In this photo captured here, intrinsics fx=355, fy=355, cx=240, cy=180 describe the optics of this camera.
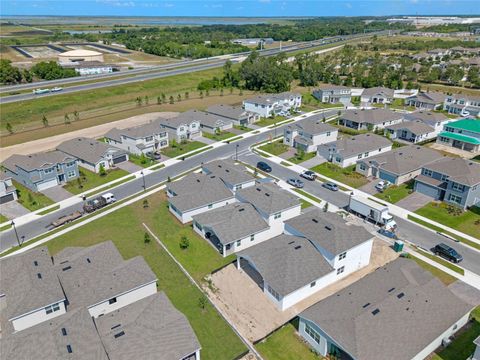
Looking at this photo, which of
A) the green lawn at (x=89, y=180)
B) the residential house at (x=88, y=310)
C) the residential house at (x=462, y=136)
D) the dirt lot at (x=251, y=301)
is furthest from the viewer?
the residential house at (x=462, y=136)

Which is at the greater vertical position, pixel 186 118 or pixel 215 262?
pixel 186 118

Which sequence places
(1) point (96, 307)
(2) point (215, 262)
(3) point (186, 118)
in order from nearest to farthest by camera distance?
1. (1) point (96, 307)
2. (2) point (215, 262)
3. (3) point (186, 118)

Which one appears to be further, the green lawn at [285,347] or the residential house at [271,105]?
the residential house at [271,105]

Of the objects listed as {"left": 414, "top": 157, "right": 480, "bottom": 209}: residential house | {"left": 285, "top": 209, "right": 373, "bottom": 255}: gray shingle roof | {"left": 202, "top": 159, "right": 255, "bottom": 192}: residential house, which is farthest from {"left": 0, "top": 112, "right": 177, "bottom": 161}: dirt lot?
{"left": 414, "top": 157, "right": 480, "bottom": 209}: residential house

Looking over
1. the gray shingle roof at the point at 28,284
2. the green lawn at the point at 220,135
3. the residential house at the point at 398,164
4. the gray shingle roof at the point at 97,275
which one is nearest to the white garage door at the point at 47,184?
the gray shingle roof at the point at 28,284

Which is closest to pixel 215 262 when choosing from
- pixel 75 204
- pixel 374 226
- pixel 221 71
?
pixel 374 226

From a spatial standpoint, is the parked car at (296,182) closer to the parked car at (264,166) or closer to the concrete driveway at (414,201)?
the parked car at (264,166)

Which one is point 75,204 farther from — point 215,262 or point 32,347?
point 32,347
